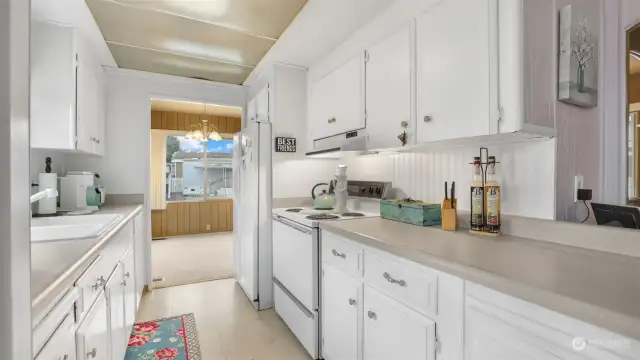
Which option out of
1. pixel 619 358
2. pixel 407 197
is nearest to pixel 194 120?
pixel 407 197

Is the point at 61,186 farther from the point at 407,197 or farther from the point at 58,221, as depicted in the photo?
the point at 407,197

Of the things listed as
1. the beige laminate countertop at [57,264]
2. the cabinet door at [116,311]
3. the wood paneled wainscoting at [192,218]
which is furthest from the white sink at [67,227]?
the wood paneled wainscoting at [192,218]

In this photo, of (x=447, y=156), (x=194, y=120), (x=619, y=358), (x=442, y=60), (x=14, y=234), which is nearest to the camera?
(x=14, y=234)

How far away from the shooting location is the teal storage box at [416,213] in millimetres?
1651

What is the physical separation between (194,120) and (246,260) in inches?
156

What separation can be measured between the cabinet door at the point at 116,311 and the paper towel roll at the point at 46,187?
0.93 metres

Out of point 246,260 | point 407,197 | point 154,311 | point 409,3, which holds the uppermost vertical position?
point 409,3

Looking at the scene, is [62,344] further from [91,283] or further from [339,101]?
[339,101]

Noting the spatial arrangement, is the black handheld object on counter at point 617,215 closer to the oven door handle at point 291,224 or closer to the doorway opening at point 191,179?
the oven door handle at point 291,224

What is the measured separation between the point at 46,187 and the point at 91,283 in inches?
57.7

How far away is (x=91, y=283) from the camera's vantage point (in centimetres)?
114

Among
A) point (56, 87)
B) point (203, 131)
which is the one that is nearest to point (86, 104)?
point (56, 87)

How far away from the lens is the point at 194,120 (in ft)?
19.1

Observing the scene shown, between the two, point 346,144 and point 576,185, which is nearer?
point 576,185
